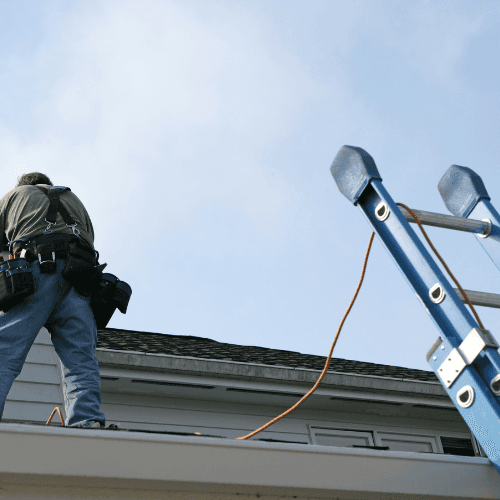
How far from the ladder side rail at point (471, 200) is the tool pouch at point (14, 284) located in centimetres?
219

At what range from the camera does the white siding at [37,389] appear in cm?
465

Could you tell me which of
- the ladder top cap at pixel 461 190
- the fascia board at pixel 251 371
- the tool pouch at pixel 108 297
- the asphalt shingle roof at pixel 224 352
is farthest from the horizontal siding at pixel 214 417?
the ladder top cap at pixel 461 190

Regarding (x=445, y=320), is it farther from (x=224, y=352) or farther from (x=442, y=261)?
(x=224, y=352)

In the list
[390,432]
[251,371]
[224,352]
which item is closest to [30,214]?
[251,371]

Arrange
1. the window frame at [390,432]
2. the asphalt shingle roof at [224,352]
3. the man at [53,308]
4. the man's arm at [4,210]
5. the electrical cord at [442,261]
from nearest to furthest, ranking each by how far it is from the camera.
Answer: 1. the electrical cord at [442,261]
2. the man at [53,308]
3. the man's arm at [4,210]
4. the window frame at [390,432]
5. the asphalt shingle roof at [224,352]

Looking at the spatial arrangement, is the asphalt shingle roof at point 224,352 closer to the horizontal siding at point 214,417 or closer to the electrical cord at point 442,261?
the horizontal siding at point 214,417

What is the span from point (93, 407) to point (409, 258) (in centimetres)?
173

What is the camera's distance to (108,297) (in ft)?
12.0

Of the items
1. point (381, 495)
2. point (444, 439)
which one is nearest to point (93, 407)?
point (381, 495)

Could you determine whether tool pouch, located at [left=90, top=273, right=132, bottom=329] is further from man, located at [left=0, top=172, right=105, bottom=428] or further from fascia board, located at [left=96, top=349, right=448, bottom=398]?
fascia board, located at [left=96, top=349, right=448, bottom=398]

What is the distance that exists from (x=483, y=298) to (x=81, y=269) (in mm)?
2126

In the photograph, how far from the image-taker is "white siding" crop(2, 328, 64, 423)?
4.65 m

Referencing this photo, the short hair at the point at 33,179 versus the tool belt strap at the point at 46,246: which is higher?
the short hair at the point at 33,179

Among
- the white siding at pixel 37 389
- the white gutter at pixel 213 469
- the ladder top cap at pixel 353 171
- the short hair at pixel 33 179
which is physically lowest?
the white gutter at pixel 213 469
